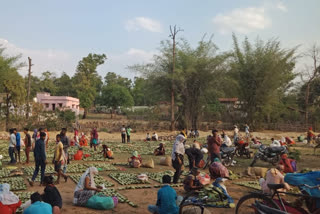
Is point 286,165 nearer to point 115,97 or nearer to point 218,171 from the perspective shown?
point 218,171

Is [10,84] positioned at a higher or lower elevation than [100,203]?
higher

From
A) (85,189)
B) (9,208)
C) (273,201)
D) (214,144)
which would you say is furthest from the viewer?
(214,144)

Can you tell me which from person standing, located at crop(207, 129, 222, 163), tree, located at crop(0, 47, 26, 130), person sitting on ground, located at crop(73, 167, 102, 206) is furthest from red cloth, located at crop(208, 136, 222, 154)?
tree, located at crop(0, 47, 26, 130)

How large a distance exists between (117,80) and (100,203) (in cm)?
6786

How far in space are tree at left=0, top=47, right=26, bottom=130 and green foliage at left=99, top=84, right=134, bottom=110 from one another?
88.8 ft

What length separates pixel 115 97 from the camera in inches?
2185

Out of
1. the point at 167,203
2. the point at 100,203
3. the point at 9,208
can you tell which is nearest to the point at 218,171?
the point at 167,203

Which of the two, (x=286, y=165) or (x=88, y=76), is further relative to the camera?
(x=88, y=76)

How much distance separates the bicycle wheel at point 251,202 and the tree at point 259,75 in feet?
95.3

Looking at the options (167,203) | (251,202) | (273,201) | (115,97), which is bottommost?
(167,203)

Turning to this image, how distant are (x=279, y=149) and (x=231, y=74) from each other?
2232 centimetres

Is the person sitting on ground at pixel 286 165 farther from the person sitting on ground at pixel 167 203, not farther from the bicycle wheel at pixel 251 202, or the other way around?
the person sitting on ground at pixel 167 203

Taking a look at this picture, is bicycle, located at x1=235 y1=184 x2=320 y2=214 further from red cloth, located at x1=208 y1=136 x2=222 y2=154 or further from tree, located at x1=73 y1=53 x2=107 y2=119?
tree, located at x1=73 y1=53 x2=107 y2=119

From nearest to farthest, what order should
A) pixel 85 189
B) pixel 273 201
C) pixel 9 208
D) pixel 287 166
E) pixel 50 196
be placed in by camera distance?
pixel 273 201
pixel 9 208
pixel 50 196
pixel 85 189
pixel 287 166
